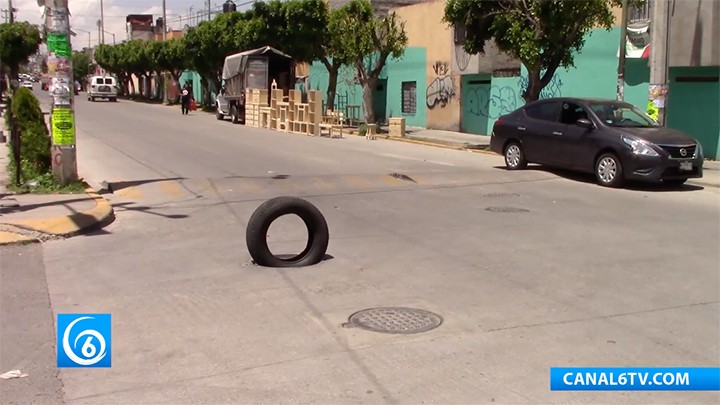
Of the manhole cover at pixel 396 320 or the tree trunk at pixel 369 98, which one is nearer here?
the manhole cover at pixel 396 320

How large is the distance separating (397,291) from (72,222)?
5096 mm

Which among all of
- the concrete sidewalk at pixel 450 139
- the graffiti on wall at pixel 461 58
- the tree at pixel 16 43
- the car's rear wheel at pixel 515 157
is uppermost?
the tree at pixel 16 43

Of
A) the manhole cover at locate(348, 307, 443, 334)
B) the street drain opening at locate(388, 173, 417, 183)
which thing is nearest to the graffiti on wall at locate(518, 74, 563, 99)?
the street drain opening at locate(388, 173, 417, 183)

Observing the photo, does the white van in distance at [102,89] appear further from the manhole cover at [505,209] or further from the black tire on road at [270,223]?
the black tire on road at [270,223]

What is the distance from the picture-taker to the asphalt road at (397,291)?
494 centimetres

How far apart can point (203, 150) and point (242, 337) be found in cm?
1577

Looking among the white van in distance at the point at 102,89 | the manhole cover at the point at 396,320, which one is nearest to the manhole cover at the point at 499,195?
the manhole cover at the point at 396,320

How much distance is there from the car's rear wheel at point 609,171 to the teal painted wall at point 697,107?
20.4 feet

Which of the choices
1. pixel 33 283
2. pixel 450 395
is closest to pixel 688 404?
pixel 450 395

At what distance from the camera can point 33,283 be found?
24.4ft

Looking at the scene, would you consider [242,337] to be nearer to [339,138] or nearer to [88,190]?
[88,190]

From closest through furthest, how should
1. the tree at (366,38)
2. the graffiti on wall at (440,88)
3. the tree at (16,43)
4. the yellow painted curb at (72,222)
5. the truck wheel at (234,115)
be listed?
the yellow painted curb at (72,222), the tree at (366,38), the graffiti on wall at (440,88), the truck wheel at (234,115), the tree at (16,43)

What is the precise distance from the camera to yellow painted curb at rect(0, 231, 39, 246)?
909 centimetres

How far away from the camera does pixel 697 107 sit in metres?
19.6
